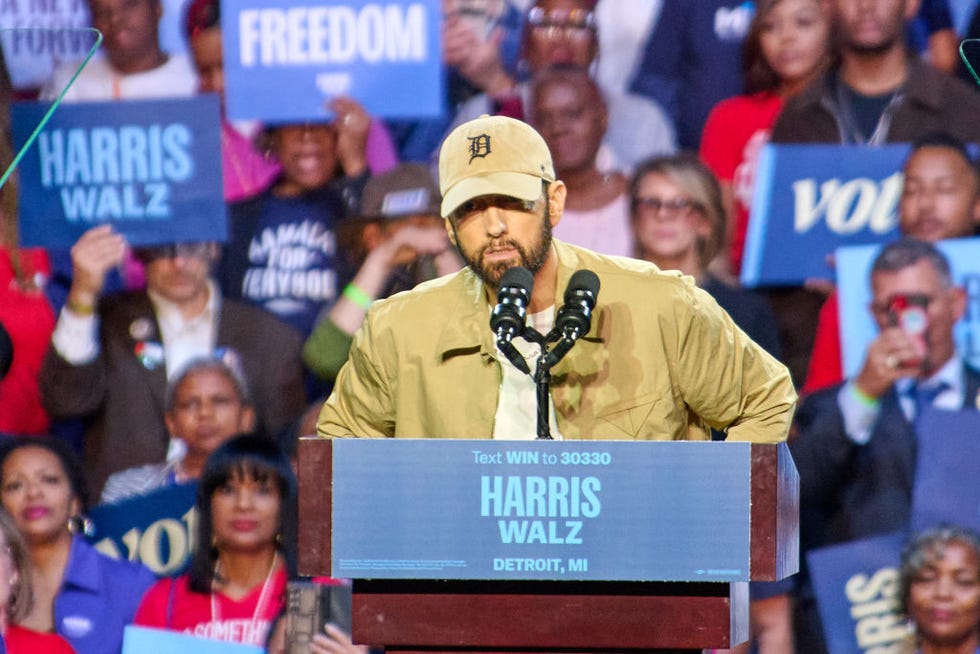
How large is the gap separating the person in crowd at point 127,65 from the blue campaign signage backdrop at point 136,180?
72 mm

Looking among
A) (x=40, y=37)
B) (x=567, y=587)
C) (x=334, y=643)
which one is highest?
(x=40, y=37)

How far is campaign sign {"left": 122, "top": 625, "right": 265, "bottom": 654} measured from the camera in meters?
5.32

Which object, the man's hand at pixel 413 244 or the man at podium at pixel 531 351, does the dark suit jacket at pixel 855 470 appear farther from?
the man at podium at pixel 531 351

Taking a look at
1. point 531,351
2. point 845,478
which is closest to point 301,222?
point 845,478

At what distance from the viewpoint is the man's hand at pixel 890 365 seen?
5352 millimetres

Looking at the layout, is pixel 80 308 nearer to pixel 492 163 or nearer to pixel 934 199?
pixel 934 199

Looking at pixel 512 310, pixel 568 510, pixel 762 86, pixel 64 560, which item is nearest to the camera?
pixel 568 510

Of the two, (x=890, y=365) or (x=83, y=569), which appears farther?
(x=83, y=569)

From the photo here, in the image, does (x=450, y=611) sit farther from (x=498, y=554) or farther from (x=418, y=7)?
(x=418, y=7)

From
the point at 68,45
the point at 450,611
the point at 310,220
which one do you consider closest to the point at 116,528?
the point at 310,220

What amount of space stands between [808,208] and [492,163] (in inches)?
110

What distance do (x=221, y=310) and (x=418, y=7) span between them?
1274 mm

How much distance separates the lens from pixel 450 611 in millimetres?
2572

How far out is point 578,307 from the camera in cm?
261
